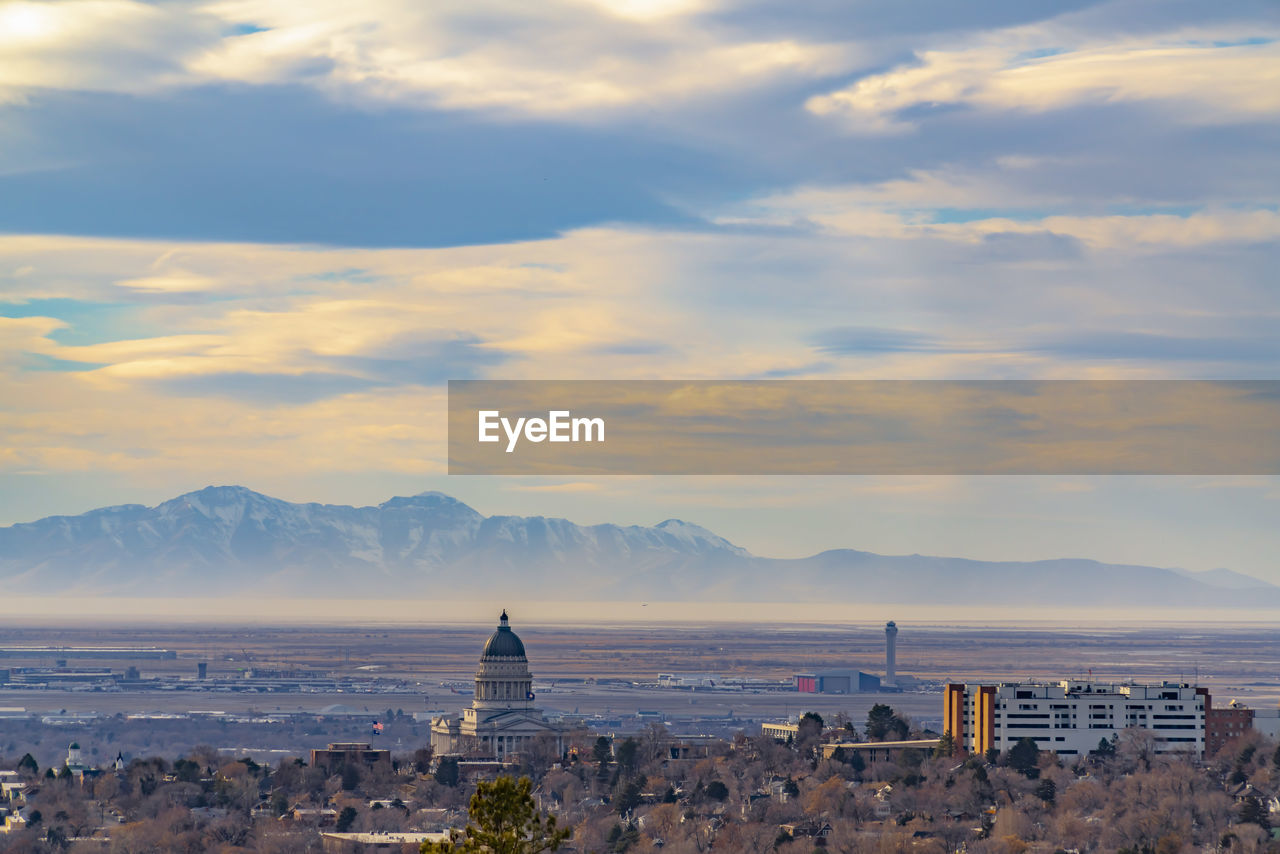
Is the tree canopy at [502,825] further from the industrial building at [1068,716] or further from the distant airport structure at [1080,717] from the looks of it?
the industrial building at [1068,716]

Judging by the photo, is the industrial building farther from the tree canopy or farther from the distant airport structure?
the tree canopy

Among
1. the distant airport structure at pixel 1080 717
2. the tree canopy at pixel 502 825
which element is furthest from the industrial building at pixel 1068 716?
the tree canopy at pixel 502 825

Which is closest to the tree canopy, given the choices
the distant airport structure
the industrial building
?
the distant airport structure

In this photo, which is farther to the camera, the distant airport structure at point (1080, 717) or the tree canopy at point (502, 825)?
the distant airport structure at point (1080, 717)

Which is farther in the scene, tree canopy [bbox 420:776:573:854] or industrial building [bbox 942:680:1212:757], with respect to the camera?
industrial building [bbox 942:680:1212:757]

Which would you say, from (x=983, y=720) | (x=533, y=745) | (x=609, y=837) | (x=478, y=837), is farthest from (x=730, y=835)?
(x=533, y=745)

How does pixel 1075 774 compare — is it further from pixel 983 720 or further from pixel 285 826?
pixel 285 826

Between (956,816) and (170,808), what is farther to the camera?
(170,808)
